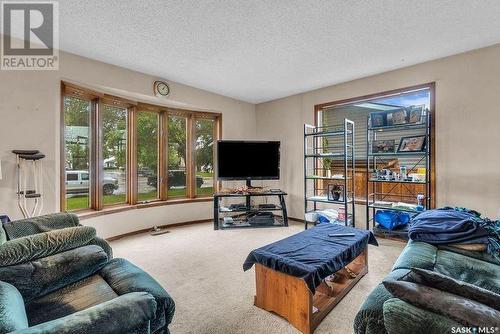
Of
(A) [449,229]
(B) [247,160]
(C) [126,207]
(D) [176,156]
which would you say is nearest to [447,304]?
(A) [449,229]

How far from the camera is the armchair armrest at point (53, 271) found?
1403 millimetres

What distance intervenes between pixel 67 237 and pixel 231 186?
11.5ft

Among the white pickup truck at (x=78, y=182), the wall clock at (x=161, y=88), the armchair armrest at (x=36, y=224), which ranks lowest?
the armchair armrest at (x=36, y=224)

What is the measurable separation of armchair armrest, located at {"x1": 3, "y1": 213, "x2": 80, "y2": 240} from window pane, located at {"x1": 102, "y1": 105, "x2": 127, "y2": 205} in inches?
73.6

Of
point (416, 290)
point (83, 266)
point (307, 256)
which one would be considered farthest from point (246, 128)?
point (416, 290)

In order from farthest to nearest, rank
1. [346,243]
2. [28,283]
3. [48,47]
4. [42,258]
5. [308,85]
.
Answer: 1. [308,85]
2. [48,47]
3. [346,243]
4. [42,258]
5. [28,283]

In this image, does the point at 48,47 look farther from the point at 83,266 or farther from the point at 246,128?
the point at 246,128

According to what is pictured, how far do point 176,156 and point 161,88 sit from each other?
1.27 meters

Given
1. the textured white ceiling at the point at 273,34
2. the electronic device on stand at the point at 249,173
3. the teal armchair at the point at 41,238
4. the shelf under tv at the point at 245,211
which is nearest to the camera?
the teal armchair at the point at 41,238

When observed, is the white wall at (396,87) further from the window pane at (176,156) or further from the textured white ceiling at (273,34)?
the window pane at (176,156)

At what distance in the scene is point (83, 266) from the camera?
1.62m

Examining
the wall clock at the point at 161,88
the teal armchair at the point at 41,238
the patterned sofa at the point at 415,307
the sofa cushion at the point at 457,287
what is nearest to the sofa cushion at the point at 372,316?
the patterned sofa at the point at 415,307

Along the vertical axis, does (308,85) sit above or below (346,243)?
above

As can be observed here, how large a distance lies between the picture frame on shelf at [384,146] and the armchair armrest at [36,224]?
3.73 meters
